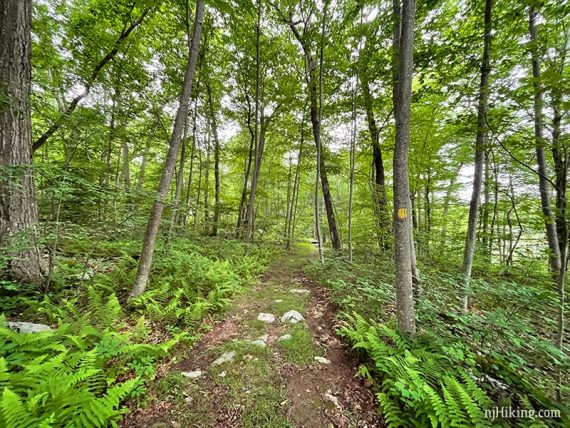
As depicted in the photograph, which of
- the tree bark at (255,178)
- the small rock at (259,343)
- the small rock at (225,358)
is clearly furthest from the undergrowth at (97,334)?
the tree bark at (255,178)

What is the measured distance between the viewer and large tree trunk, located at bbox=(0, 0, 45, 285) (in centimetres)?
352

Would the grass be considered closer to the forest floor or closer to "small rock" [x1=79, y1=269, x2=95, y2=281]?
the forest floor

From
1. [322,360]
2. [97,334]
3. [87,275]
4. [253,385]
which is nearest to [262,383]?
[253,385]

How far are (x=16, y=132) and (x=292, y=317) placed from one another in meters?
5.93

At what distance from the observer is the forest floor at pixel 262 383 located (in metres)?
2.25

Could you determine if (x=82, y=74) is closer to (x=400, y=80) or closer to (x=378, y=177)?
(x=400, y=80)

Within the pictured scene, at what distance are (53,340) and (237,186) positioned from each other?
16.8 meters

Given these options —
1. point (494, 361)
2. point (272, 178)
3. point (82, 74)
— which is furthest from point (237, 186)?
point (494, 361)

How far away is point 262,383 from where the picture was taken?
2.66 metres

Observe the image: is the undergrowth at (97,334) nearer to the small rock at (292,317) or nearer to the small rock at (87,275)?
the small rock at (87,275)

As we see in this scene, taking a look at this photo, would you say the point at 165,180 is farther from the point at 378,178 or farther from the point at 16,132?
the point at 378,178

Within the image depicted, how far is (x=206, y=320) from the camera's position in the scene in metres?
3.96

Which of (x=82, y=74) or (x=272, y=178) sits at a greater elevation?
(x=82, y=74)

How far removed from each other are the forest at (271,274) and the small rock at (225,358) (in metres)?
0.02
